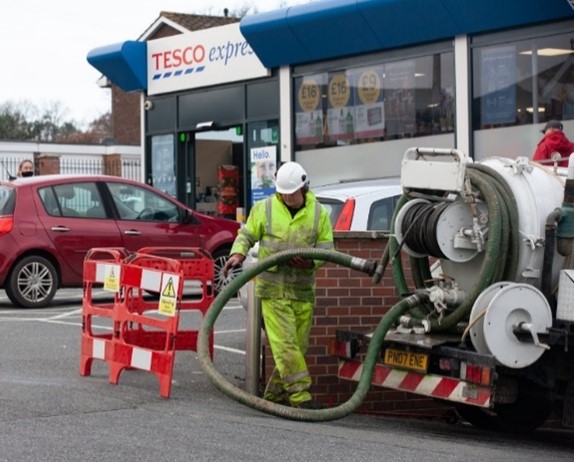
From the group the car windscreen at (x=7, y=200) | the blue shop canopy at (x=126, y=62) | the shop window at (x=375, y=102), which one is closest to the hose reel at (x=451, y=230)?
the car windscreen at (x=7, y=200)

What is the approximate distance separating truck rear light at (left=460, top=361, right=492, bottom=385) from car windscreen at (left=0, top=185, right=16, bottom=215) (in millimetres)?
9444

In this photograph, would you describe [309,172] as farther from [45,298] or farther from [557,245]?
[557,245]

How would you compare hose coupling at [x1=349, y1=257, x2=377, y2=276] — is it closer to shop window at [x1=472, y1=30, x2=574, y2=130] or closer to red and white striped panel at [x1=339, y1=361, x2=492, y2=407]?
red and white striped panel at [x1=339, y1=361, x2=492, y2=407]

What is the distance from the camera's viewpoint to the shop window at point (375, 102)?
65.6 feet

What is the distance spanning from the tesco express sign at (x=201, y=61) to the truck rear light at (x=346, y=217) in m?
11.0

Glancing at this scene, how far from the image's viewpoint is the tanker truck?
8.67m

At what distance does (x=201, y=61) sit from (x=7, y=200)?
8.91m

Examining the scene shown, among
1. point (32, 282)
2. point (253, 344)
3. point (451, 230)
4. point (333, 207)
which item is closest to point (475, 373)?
point (451, 230)

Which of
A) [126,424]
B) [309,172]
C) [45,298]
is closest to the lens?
[126,424]

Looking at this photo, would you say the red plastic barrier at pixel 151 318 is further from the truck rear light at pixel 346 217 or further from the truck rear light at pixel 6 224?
the truck rear light at pixel 6 224

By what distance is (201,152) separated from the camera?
26.1 m

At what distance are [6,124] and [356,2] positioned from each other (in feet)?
181

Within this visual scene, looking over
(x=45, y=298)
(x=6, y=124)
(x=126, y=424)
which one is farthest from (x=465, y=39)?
(x=6, y=124)

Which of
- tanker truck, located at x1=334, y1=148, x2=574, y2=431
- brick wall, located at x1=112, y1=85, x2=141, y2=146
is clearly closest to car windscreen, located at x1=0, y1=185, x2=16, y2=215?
tanker truck, located at x1=334, y1=148, x2=574, y2=431
